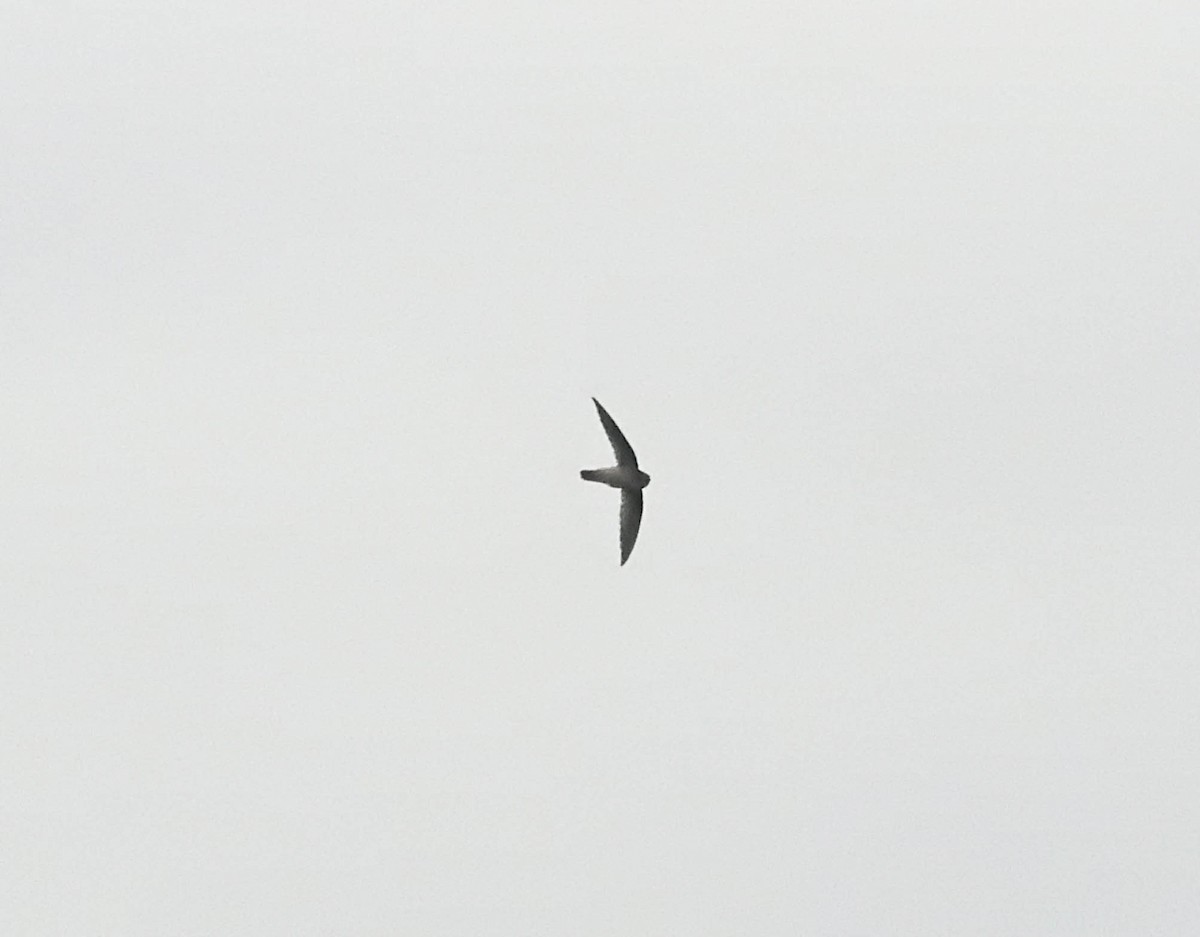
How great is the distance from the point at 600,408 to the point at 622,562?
8.21 meters

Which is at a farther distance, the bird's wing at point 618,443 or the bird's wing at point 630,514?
the bird's wing at point 630,514

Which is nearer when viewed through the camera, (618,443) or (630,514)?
(618,443)

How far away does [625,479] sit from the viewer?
84.6 m

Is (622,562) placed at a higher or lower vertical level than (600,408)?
lower

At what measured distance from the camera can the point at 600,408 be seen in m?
78.8

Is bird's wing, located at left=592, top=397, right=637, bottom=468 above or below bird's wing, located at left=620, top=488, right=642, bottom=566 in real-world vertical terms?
above

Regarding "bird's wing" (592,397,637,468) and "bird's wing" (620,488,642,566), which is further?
"bird's wing" (620,488,642,566)

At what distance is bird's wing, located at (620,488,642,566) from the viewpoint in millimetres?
86188

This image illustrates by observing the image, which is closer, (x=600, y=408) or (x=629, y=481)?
(x=600, y=408)

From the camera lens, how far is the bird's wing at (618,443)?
8103cm

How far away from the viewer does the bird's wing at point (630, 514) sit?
86.2 metres

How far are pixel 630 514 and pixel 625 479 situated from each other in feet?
8.91

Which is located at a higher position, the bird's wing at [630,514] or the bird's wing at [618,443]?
the bird's wing at [618,443]

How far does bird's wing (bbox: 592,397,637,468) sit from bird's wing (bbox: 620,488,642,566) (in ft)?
8.57
